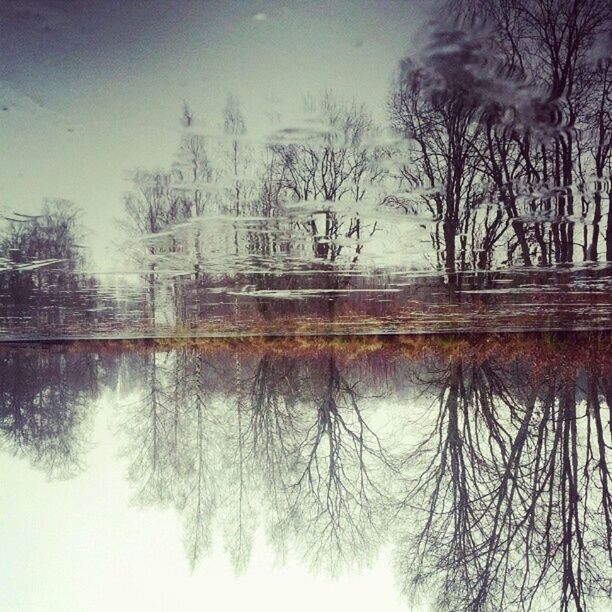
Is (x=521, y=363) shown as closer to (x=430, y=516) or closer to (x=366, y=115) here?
(x=430, y=516)

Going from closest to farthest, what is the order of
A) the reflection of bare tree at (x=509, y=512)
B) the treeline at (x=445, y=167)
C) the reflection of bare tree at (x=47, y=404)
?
1. the reflection of bare tree at (x=509, y=512)
2. the reflection of bare tree at (x=47, y=404)
3. the treeline at (x=445, y=167)

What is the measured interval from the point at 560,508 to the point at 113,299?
1626 millimetres

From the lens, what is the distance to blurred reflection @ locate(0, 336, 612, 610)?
762 mm

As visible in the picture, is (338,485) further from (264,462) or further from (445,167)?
(445,167)

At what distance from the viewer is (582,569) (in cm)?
74

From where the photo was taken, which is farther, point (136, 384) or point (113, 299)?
point (113, 299)

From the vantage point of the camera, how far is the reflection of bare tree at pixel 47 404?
1.02 meters

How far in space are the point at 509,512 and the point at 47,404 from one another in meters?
1.20

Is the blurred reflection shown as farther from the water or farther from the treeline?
the treeline

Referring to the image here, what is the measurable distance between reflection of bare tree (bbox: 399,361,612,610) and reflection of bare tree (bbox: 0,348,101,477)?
73 cm

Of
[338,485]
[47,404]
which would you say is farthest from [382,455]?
[47,404]

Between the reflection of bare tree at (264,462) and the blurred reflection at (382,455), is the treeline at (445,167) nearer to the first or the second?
the blurred reflection at (382,455)

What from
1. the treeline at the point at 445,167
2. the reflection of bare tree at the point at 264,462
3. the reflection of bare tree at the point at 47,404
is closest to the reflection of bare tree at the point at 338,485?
the reflection of bare tree at the point at 264,462

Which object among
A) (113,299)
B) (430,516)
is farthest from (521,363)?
(113,299)
